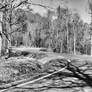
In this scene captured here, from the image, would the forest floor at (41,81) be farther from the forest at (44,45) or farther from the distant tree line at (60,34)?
the distant tree line at (60,34)

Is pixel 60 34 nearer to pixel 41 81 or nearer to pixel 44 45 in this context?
pixel 44 45

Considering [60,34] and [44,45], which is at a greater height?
[60,34]

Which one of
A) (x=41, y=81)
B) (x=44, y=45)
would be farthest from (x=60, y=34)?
(x=41, y=81)

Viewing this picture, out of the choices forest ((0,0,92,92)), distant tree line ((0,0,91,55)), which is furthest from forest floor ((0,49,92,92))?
distant tree line ((0,0,91,55))

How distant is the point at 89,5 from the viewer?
3069 cm

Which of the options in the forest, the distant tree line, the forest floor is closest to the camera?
the forest floor

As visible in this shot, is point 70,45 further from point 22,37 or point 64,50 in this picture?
point 22,37

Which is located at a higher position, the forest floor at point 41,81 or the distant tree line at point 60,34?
the distant tree line at point 60,34

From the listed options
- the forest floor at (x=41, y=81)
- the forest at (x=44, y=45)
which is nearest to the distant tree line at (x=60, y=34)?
the forest at (x=44, y=45)

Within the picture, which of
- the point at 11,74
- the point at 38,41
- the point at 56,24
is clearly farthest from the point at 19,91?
the point at 38,41

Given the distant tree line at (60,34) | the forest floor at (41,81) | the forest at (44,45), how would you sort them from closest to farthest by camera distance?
1. the forest floor at (41,81)
2. the forest at (44,45)
3. the distant tree line at (60,34)

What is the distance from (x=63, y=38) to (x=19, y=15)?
41642 mm

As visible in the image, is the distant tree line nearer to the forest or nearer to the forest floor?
the forest

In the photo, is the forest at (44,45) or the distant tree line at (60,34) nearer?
the forest at (44,45)
